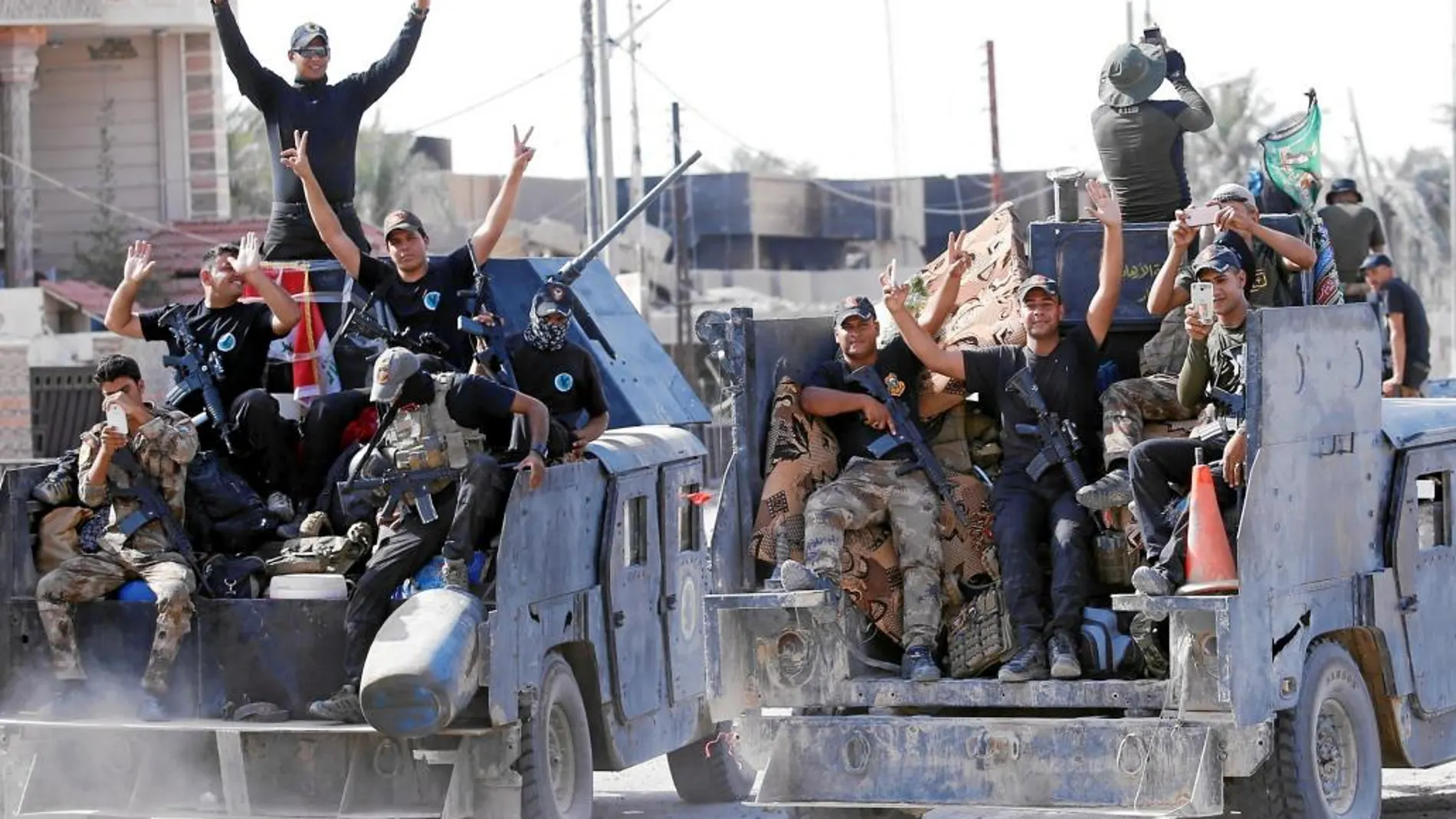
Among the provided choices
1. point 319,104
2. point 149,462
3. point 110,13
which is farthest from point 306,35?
point 110,13

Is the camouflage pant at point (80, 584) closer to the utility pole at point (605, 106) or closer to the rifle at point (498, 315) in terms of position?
the rifle at point (498, 315)

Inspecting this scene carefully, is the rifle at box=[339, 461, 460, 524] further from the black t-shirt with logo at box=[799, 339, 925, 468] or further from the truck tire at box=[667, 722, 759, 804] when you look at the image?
the truck tire at box=[667, 722, 759, 804]

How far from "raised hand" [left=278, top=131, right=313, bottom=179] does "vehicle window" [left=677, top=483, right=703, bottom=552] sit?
220 cm

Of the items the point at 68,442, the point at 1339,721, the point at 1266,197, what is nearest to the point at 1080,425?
the point at 1339,721

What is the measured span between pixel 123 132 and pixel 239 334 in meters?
27.0

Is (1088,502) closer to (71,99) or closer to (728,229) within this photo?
(71,99)

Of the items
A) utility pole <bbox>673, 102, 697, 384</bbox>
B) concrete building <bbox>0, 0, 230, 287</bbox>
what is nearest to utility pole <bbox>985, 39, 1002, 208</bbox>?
utility pole <bbox>673, 102, 697, 384</bbox>


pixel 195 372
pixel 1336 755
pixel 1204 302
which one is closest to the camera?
pixel 1204 302

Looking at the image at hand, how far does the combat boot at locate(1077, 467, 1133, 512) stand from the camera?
937 cm

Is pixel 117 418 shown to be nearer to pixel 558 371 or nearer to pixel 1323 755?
pixel 558 371

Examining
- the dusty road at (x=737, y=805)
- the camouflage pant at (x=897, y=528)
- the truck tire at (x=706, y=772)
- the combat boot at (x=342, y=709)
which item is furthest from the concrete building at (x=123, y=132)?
the camouflage pant at (x=897, y=528)

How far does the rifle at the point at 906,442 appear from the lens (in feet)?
32.7

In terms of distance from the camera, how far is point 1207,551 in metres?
8.73

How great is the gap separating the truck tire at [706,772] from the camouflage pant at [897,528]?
8.38 feet
